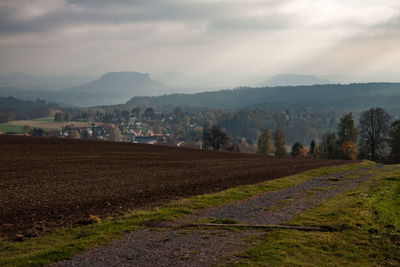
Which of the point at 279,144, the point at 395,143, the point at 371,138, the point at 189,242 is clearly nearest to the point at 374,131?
the point at 371,138

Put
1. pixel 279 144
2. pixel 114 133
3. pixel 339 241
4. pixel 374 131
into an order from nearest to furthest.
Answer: pixel 339 241, pixel 374 131, pixel 279 144, pixel 114 133

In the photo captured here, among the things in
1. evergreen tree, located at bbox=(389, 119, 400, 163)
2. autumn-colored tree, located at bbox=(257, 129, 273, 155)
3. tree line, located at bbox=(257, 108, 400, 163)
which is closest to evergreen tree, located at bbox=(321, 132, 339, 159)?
tree line, located at bbox=(257, 108, 400, 163)

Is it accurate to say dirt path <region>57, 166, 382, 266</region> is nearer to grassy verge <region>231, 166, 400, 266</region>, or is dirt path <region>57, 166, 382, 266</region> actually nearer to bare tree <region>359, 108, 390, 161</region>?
grassy verge <region>231, 166, 400, 266</region>

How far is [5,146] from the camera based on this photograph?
38.2m

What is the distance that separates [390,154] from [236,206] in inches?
2564

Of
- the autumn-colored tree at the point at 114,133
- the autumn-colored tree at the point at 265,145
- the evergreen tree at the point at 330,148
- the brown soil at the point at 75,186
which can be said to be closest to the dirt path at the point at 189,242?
the brown soil at the point at 75,186

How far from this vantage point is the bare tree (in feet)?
232

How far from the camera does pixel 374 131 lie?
2830 inches

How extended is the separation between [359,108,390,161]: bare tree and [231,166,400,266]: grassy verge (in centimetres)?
6284

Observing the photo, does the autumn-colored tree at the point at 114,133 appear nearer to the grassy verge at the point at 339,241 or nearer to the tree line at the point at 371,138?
the tree line at the point at 371,138

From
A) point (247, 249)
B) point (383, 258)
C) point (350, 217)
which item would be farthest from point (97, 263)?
point (350, 217)

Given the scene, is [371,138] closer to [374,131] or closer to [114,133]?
A: [374,131]

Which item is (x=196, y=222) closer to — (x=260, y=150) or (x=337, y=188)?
(x=337, y=188)

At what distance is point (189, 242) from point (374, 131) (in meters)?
72.3
